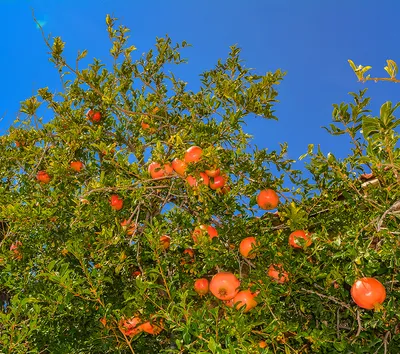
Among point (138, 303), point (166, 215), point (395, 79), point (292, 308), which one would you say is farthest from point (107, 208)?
point (395, 79)

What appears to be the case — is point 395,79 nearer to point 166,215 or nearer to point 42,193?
point 166,215

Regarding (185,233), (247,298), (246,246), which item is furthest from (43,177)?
(247,298)

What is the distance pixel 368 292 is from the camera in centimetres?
234

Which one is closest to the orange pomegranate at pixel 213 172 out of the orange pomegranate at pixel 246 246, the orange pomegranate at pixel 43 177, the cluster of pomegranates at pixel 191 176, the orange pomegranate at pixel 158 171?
the cluster of pomegranates at pixel 191 176

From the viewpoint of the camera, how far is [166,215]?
390 centimetres

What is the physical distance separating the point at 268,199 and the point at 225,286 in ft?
2.54

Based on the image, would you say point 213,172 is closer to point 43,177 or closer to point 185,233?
point 185,233

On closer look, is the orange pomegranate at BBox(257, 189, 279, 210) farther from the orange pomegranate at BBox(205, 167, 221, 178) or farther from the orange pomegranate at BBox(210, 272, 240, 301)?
the orange pomegranate at BBox(210, 272, 240, 301)

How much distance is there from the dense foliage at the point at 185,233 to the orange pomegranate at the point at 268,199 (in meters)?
0.10

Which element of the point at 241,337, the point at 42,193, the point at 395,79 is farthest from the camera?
the point at 42,193

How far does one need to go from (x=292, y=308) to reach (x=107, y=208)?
5.35 feet

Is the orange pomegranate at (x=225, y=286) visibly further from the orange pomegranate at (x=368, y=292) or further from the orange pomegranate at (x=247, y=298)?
the orange pomegranate at (x=368, y=292)

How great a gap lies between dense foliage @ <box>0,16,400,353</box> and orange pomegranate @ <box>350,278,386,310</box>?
0.08 m

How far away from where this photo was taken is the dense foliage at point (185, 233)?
242 cm
